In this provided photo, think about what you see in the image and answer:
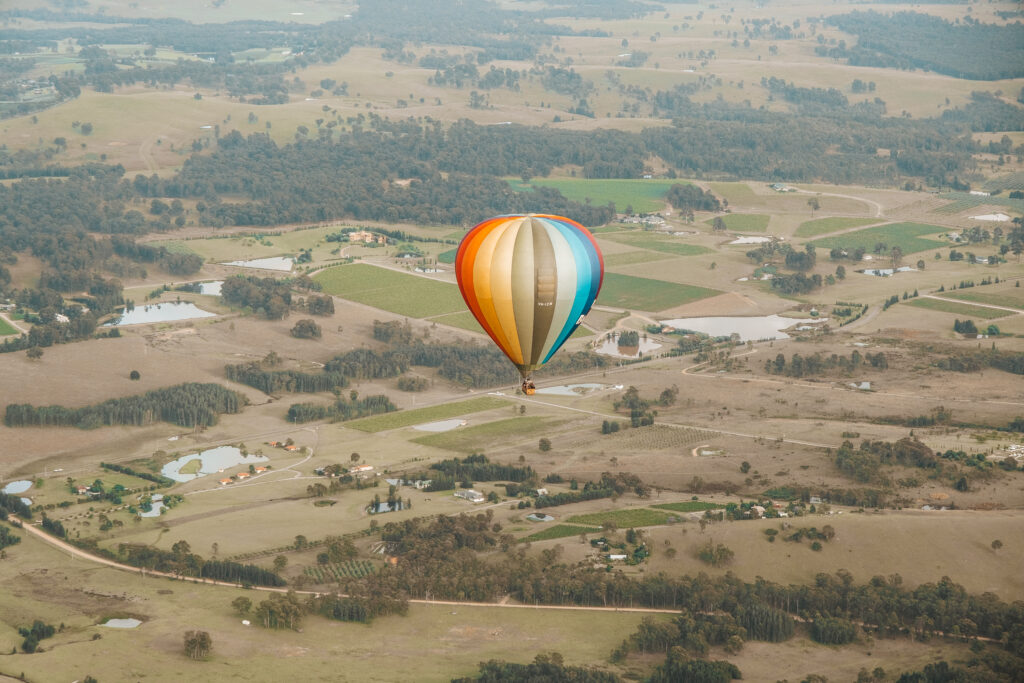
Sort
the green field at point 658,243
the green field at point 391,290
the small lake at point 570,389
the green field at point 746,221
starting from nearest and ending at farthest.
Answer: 1. the small lake at point 570,389
2. the green field at point 391,290
3. the green field at point 658,243
4. the green field at point 746,221

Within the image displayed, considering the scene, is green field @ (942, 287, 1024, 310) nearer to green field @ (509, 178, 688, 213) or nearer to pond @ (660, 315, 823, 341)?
pond @ (660, 315, 823, 341)

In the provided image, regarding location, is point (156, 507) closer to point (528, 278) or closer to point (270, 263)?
point (528, 278)

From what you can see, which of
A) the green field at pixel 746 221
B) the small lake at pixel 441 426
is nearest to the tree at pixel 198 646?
the small lake at pixel 441 426

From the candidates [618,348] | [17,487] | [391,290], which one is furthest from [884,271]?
[17,487]

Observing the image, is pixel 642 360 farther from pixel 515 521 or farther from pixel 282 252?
pixel 282 252

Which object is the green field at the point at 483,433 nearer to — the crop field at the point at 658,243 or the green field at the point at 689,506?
the green field at the point at 689,506

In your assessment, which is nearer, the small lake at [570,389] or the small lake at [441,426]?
the small lake at [441,426]

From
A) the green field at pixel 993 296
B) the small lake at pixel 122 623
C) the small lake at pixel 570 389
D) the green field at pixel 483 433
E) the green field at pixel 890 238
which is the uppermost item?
the green field at pixel 890 238
